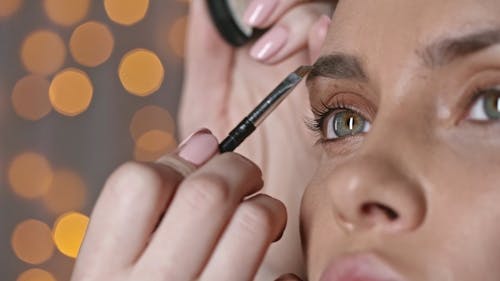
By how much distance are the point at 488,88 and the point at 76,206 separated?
3.20 ft

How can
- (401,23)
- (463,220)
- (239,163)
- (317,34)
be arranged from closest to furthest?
1. (463,220)
2. (401,23)
3. (239,163)
4. (317,34)

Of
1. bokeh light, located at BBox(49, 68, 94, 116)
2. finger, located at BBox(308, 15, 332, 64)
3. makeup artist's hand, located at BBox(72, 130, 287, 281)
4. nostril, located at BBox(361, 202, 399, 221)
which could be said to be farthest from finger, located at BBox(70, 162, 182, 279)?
bokeh light, located at BBox(49, 68, 94, 116)

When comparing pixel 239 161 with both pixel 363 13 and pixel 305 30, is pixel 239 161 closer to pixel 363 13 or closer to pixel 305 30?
pixel 363 13

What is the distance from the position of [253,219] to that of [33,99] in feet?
2.50

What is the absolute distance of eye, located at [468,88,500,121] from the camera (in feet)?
2.60

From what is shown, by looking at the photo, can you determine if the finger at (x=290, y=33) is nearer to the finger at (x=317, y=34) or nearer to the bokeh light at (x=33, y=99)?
the finger at (x=317, y=34)

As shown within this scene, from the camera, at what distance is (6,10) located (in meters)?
1.55

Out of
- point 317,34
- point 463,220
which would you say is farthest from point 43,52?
point 463,220

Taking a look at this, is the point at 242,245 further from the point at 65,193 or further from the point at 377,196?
the point at 65,193

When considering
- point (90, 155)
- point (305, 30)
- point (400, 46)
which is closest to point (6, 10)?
point (90, 155)

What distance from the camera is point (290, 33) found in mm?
1277

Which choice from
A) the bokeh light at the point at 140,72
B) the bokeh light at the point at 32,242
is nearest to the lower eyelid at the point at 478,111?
the bokeh light at the point at 140,72

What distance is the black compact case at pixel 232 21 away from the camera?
132cm

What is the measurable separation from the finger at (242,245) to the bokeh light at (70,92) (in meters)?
0.72
